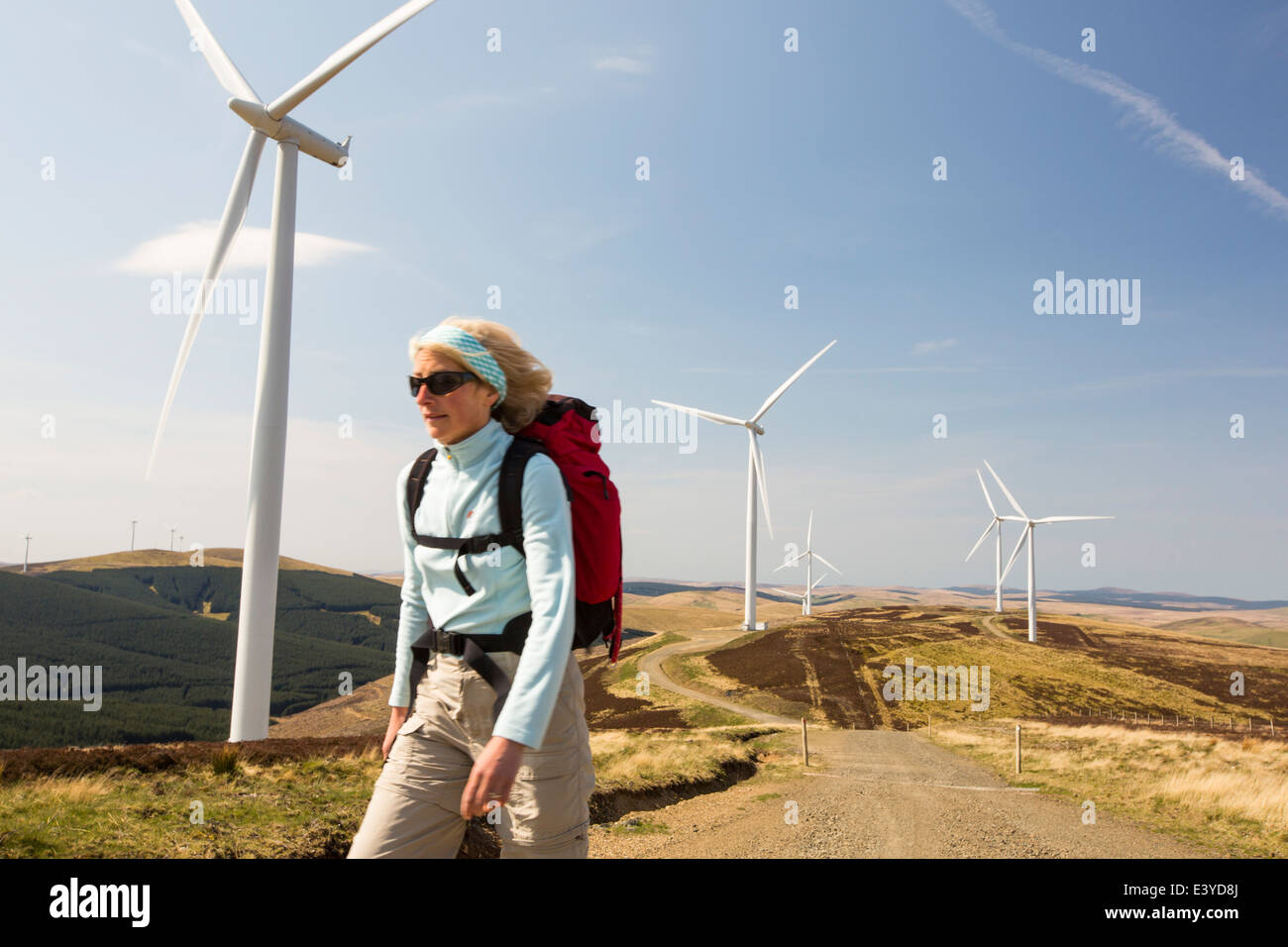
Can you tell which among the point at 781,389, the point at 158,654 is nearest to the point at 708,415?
the point at 781,389

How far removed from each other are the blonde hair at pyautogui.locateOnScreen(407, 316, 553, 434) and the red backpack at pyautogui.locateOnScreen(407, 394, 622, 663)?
94mm

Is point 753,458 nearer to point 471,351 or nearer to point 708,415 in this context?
point 708,415

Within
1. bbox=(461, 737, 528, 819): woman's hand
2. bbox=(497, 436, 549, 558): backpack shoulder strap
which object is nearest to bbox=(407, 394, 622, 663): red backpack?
bbox=(497, 436, 549, 558): backpack shoulder strap

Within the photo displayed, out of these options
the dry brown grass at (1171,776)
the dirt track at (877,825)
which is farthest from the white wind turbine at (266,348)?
the dry brown grass at (1171,776)

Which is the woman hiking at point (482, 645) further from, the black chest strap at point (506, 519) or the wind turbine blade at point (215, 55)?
the wind turbine blade at point (215, 55)

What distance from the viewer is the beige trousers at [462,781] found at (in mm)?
3006

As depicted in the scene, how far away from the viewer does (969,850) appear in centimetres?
1096

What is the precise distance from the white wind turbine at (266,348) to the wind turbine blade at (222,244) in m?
0.02

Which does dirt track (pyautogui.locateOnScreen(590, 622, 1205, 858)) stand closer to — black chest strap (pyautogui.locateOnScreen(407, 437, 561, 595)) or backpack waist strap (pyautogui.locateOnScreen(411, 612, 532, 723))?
backpack waist strap (pyautogui.locateOnScreen(411, 612, 532, 723))
